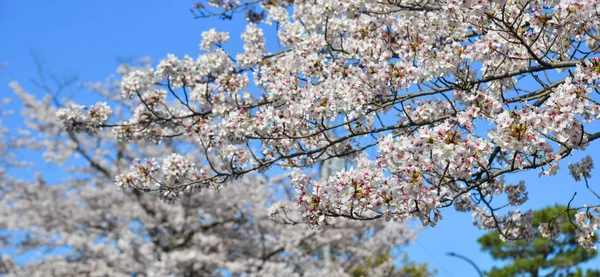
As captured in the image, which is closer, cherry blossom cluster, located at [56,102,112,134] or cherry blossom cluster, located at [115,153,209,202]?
cherry blossom cluster, located at [115,153,209,202]

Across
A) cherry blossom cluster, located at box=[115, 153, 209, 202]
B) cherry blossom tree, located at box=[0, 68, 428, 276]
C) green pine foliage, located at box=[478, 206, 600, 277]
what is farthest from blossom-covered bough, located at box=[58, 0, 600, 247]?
green pine foliage, located at box=[478, 206, 600, 277]

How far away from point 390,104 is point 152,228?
14119 mm

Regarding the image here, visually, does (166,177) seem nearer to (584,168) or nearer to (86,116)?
(86,116)

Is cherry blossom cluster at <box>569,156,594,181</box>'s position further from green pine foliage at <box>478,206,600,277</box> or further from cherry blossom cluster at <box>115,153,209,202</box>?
green pine foliage at <box>478,206,600,277</box>

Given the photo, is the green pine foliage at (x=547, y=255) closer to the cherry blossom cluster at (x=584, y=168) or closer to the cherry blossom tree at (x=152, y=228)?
the cherry blossom tree at (x=152, y=228)

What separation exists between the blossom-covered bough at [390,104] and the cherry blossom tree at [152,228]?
872cm

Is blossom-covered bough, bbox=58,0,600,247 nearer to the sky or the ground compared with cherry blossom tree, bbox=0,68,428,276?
nearer to the ground

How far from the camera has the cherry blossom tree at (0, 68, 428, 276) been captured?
16.7 m

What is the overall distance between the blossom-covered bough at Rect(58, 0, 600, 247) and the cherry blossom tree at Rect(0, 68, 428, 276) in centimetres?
872

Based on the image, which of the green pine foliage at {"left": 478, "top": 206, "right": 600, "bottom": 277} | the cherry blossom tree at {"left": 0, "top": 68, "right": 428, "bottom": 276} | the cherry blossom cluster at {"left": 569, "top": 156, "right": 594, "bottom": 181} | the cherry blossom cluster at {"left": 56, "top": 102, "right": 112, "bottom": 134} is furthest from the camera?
the green pine foliage at {"left": 478, "top": 206, "right": 600, "bottom": 277}

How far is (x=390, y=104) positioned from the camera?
5.54 meters

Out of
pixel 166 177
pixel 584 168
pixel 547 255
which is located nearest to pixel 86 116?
pixel 166 177

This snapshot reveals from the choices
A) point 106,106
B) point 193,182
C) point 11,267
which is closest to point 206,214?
point 11,267

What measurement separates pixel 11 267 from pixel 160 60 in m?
14.1
